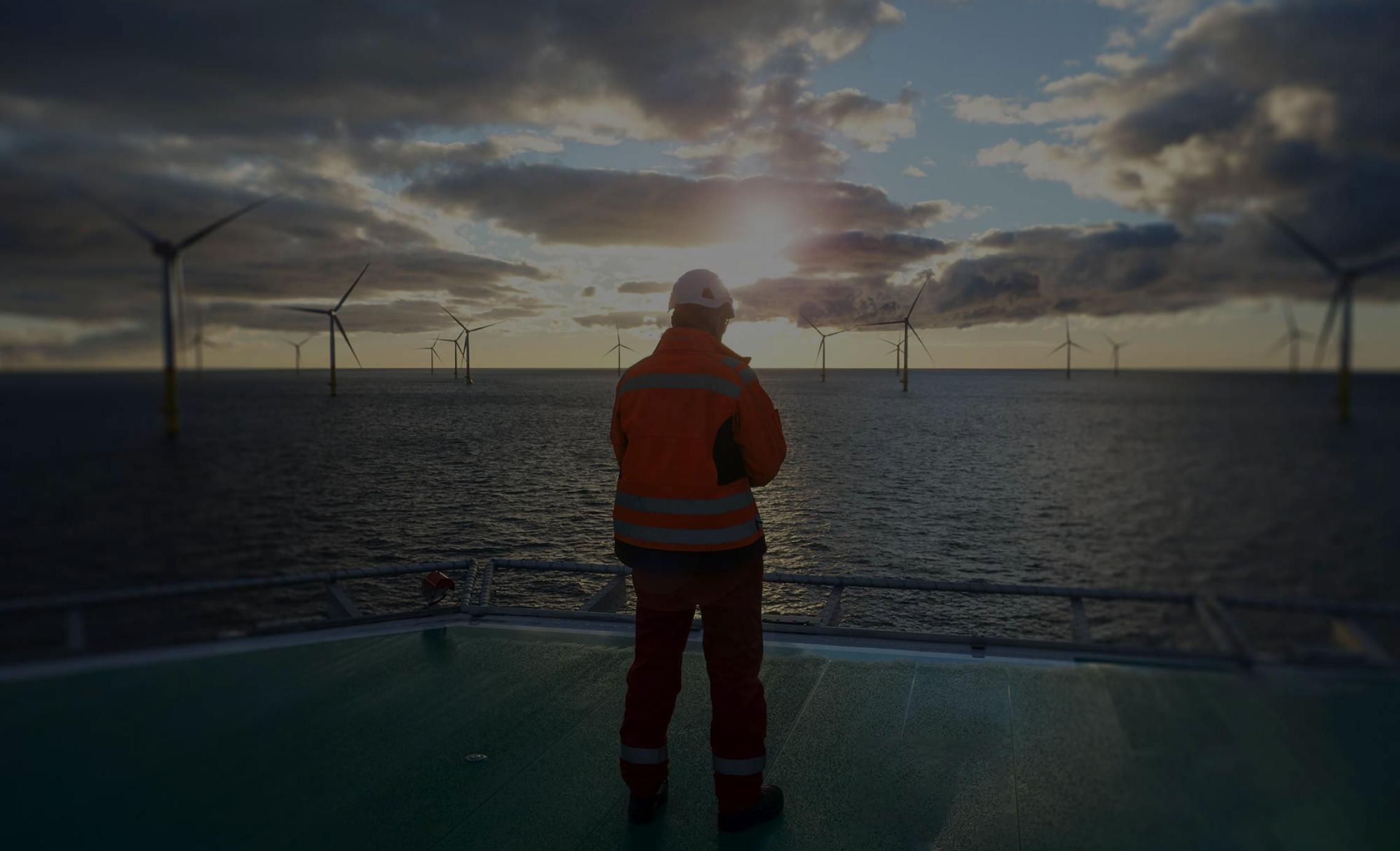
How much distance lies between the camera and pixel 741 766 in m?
3.14

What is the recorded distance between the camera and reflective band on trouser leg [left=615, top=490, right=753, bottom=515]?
3098 millimetres

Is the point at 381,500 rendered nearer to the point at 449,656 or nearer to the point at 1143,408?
the point at 449,656

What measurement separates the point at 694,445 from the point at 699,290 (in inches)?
25.7

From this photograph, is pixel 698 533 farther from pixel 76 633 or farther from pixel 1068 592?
pixel 76 633

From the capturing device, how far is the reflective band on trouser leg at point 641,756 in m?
3.21

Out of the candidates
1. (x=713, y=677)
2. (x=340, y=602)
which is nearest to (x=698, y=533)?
(x=713, y=677)

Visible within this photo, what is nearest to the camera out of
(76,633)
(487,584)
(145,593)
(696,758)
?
(696,758)

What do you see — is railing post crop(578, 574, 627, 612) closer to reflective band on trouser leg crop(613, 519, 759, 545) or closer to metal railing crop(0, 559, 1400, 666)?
metal railing crop(0, 559, 1400, 666)

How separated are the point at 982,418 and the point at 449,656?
85.6 meters

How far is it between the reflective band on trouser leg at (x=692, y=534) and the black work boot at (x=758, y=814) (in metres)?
1.05

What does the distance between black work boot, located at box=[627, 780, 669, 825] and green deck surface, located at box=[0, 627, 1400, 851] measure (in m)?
0.05

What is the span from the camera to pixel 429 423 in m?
89.1

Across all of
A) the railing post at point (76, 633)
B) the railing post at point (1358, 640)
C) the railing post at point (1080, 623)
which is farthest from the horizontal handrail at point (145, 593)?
the railing post at point (1358, 640)

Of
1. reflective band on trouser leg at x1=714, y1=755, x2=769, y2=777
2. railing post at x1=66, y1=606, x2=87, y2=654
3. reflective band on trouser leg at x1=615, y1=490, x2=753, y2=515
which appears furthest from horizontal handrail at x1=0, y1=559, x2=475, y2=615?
reflective band on trouser leg at x1=714, y1=755, x2=769, y2=777
